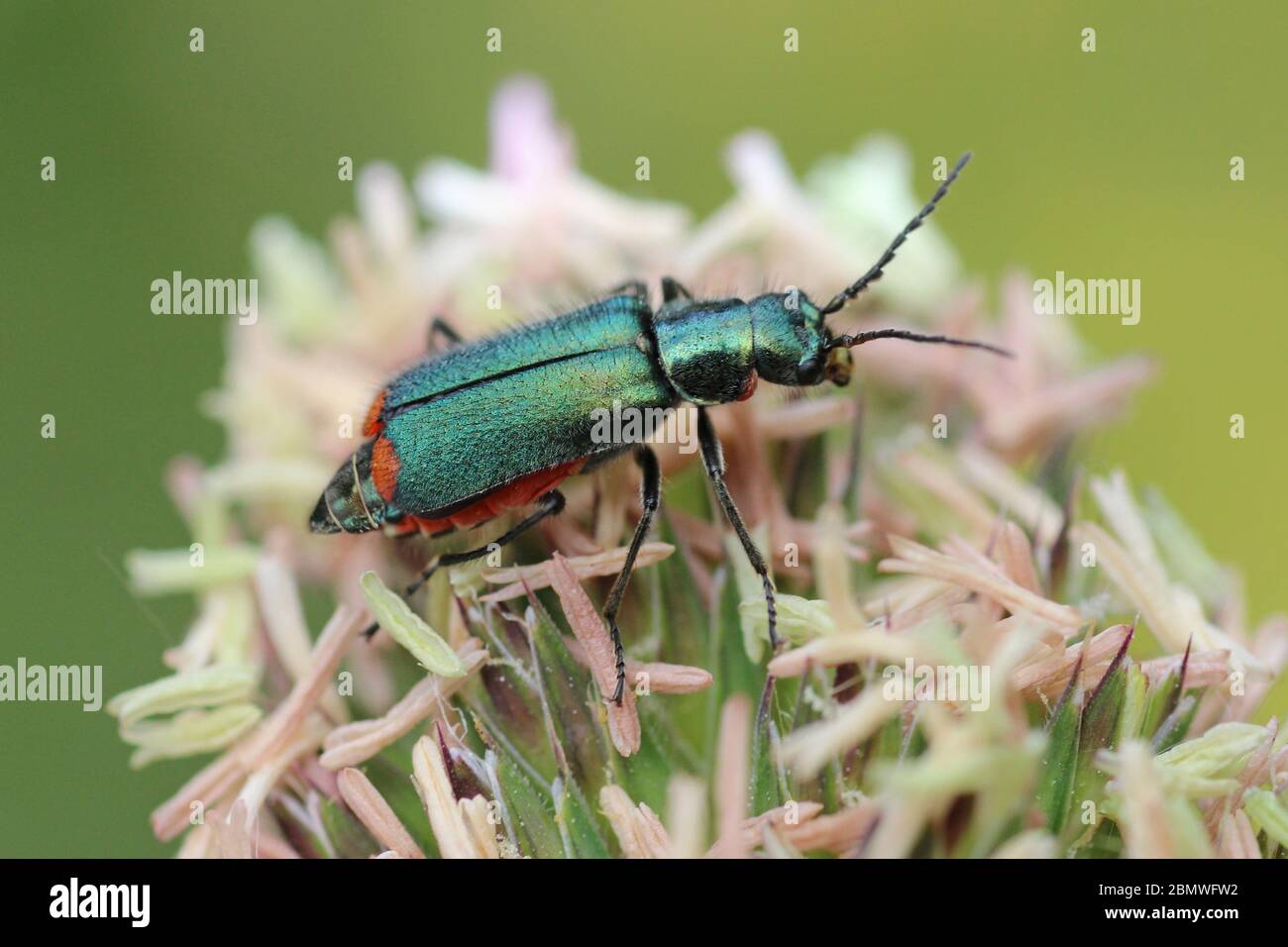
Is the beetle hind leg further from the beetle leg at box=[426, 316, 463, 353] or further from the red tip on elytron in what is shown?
the red tip on elytron

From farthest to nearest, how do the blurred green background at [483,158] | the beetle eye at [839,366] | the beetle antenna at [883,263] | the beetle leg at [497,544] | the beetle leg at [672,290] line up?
the blurred green background at [483,158]
the beetle leg at [672,290]
the beetle eye at [839,366]
the beetle antenna at [883,263]
the beetle leg at [497,544]

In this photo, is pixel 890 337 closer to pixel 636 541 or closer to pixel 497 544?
pixel 636 541

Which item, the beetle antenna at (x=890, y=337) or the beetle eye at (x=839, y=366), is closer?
the beetle antenna at (x=890, y=337)

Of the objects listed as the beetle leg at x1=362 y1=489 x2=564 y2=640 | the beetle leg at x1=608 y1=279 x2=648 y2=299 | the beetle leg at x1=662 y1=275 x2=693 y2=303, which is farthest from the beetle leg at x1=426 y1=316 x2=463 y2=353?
the beetle leg at x1=362 y1=489 x2=564 y2=640

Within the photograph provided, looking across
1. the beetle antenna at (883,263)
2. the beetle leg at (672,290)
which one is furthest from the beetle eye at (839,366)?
the beetle leg at (672,290)

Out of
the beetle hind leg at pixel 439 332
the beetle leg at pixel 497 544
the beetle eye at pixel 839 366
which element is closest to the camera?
the beetle leg at pixel 497 544

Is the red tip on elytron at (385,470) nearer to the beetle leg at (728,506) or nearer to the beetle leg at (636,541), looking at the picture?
the beetle leg at (636,541)
